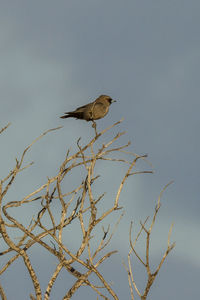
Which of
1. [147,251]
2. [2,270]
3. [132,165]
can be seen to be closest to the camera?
[147,251]

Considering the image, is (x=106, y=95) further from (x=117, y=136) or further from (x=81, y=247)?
(x=81, y=247)

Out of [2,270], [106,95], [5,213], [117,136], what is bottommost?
[2,270]

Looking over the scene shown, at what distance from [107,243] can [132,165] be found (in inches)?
44.6

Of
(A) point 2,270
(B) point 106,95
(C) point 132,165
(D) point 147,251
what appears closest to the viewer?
(D) point 147,251

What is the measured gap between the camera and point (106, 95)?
14.9m

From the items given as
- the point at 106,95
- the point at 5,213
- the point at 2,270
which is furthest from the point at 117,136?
the point at 106,95

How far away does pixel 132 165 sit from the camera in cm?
738

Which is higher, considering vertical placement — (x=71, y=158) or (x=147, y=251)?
(x=71, y=158)

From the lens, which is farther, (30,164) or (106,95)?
(106,95)

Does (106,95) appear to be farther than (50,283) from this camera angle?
Yes

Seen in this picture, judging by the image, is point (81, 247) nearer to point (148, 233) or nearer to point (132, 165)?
point (132, 165)

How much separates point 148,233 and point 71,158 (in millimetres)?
2597

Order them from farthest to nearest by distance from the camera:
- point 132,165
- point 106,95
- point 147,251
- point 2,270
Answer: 1. point 106,95
2. point 2,270
3. point 132,165
4. point 147,251

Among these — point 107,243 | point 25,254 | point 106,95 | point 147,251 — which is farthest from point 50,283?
point 106,95
